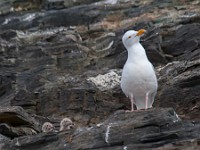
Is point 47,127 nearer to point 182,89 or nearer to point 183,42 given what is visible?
point 182,89

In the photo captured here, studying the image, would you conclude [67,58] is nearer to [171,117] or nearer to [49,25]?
[49,25]

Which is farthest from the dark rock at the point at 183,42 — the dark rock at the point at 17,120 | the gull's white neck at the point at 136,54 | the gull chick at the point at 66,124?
the dark rock at the point at 17,120

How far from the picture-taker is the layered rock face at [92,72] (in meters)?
14.9

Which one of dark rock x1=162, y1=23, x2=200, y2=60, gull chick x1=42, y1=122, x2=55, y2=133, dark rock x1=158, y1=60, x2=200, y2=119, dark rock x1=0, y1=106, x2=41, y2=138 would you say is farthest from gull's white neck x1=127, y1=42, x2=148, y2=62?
dark rock x1=162, y1=23, x2=200, y2=60

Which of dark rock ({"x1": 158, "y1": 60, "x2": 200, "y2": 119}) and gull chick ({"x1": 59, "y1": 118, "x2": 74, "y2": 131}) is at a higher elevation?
dark rock ({"x1": 158, "y1": 60, "x2": 200, "y2": 119})

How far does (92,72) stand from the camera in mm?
23328

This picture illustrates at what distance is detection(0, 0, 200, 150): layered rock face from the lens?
14859 millimetres

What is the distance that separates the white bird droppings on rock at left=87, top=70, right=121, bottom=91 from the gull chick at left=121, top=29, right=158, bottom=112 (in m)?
5.02

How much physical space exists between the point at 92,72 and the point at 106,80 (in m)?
1.32

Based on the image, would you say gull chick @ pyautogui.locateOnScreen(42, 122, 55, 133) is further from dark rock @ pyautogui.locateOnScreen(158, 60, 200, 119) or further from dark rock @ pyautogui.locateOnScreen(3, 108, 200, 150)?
dark rock @ pyautogui.locateOnScreen(158, 60, 200, 119)

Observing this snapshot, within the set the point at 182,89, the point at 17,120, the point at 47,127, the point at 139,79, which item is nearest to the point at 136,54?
the point at 139,79

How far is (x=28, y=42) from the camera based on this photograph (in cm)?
2948

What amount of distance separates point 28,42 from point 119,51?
19.6ft

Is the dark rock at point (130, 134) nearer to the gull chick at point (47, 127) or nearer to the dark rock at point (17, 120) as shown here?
the dark rock at point (17, 120)
